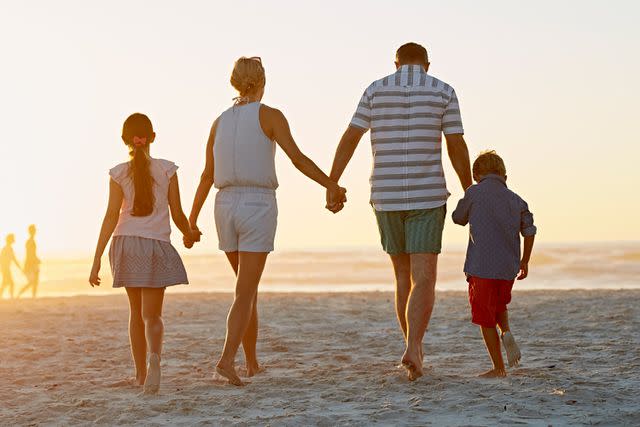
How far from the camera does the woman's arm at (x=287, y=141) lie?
21.2ft

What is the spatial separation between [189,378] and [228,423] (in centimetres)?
191

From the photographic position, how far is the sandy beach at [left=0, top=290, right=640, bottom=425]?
5.58 meters

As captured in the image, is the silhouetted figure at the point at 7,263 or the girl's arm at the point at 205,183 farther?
the silhouetted figure at the point at 7,263

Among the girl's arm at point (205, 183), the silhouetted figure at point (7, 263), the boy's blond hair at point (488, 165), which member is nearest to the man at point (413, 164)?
the boy's blond hair at point (488, 165)

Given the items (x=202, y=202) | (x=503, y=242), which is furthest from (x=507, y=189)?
(x=202, y=202)

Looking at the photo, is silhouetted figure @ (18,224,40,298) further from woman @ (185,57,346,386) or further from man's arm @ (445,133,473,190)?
man's arm @ (445,133,473,190)

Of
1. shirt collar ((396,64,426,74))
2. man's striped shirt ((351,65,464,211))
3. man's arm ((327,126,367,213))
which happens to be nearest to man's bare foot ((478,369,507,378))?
man's striped shirt ((351,65,464,211))

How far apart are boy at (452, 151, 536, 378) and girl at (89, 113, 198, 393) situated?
190cm

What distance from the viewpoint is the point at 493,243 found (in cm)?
663

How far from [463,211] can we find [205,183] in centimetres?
174

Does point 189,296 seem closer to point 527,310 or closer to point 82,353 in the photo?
point 527,310

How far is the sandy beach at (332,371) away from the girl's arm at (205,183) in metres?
1.14

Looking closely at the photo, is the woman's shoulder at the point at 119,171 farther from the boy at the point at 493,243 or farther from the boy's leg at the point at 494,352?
the boy's leg at the point at 494,352

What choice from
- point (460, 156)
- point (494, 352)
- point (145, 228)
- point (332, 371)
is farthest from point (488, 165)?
point (145, 228)
